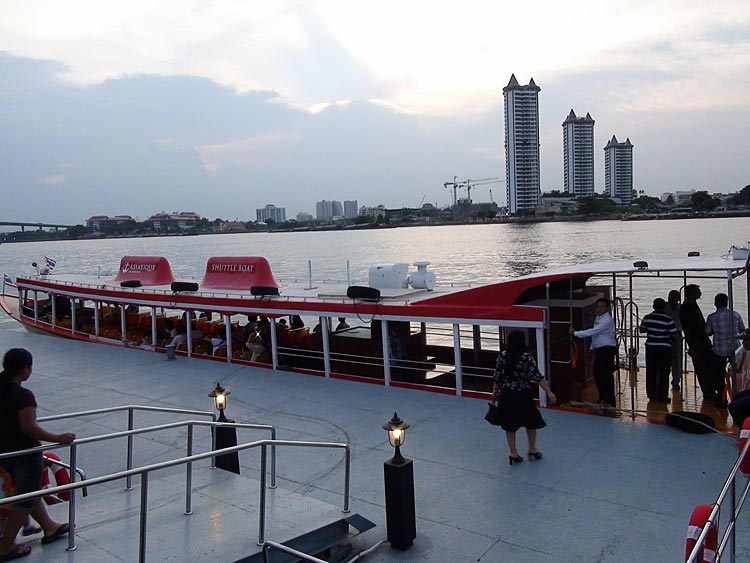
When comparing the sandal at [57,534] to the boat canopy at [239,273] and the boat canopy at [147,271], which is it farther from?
the boat canopy at [147,271]

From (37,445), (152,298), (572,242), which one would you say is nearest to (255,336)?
(152,298)

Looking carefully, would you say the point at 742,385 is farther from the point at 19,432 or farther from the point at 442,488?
the point at 19,432

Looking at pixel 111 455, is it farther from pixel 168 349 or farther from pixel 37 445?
pixel 168 349

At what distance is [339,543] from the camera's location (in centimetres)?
533

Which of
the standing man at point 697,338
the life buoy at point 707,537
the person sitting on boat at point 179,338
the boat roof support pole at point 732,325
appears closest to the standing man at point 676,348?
the standing man at point 697,338

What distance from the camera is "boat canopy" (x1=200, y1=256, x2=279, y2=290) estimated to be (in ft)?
48.2

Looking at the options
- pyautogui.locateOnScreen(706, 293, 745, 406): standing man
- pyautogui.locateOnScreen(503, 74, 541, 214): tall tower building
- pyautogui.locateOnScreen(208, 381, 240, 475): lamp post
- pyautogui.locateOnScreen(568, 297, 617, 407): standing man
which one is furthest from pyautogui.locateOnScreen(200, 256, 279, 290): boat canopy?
pyautogui.locateOnScreen(503, 74, 541, 214): tall tower building

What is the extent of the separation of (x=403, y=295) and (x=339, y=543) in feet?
21.8

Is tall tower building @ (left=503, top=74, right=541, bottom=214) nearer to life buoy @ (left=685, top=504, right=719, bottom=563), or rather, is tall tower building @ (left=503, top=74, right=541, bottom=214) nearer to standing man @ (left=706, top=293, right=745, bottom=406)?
standing man @ (left=706, top=293, right=745, bottom=406)

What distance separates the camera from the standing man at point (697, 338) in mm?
8539

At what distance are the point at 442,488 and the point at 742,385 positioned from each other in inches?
147

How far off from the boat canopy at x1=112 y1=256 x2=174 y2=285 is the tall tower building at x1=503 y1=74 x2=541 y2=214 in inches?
6236

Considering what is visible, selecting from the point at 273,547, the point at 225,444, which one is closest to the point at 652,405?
the point at 225,444

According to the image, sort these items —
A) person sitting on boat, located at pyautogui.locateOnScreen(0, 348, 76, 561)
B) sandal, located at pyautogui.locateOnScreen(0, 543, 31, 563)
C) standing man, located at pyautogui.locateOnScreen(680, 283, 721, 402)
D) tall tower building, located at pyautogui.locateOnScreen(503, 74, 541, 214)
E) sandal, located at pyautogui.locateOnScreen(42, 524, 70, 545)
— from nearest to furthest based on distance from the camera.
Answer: sandal, located at pyautogui.locateOnScreen(0, 543, 31, 563), person sitting on boat, located at pyautogui.locateOnScreen(0, 348, 76, 561), sandal, located at pyautogui.locateOnScreen(42, 524, 70, 545), standing man, located at pyautogui.locateOnScreen(680, 283, 721, 402), tall tower building, located at pyautogui.locateOnScreen(503, 74, 541, 214)
